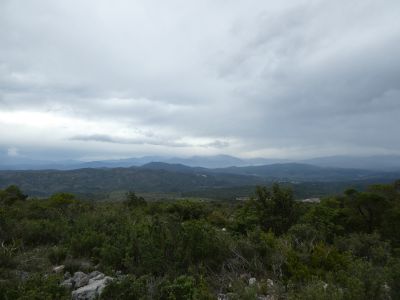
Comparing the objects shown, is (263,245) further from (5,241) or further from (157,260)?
(5,241)

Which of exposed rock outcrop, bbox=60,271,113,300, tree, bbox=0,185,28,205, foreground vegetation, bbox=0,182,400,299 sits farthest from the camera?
tree, bbox=0,185,28,205

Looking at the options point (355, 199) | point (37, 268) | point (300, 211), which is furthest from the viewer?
point (355, 199)

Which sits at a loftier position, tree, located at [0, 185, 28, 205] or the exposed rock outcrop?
the exposed rock outcrop

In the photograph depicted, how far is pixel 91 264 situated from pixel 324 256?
5557mm

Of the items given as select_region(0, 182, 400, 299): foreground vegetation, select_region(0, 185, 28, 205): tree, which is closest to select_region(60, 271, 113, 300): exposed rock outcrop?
select_region(0, 182, 400, 299): foreground vegetation

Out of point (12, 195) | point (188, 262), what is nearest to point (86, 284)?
point (188, 262)

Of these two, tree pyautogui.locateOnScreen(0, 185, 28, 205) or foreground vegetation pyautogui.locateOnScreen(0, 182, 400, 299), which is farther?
tree pyautogui.locateOnScreen(0, 185, 28, 205)

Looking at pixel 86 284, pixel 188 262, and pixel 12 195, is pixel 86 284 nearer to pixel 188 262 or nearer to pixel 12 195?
pixel 188 262

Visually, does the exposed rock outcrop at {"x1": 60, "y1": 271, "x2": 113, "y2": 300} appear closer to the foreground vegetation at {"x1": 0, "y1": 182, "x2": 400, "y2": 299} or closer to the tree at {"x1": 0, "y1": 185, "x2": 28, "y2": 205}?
the foreground vegetation at {"x1": 0, "y1": 182, "x2": 400, "y2": 299}

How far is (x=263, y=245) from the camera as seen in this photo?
24.2 ft

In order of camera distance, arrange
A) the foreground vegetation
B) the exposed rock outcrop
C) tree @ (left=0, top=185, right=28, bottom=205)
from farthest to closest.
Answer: tree @ (left=0, top=185, right=28, bottom=205) → the exposed rock outcrop → the foreground vegetation

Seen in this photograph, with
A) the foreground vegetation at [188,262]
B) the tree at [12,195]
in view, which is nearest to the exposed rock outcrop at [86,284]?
the foreground vegetation at [188,262]

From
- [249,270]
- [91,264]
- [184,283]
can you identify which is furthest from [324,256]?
[91,264]

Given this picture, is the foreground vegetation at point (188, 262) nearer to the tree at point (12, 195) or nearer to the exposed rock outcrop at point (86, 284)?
the exposed rock outcrop at point (86, 284)
